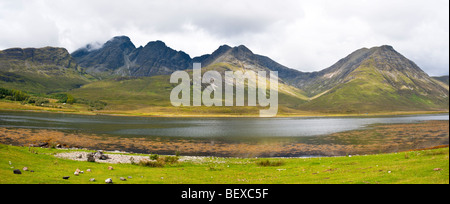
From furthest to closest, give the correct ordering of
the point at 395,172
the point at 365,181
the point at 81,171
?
the point at 81,171 < the point at 395,172 < the point at 365,181
